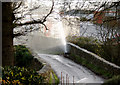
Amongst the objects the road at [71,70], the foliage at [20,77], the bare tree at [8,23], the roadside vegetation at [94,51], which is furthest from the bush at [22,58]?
the foliage at [20,77]

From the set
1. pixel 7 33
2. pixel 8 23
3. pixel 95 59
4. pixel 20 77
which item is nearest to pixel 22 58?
pixel 7 33

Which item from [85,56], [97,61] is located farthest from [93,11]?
[85,56]

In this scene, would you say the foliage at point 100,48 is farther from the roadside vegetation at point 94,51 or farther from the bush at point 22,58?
the bush at point 22,58

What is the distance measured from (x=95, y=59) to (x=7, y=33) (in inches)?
72.6

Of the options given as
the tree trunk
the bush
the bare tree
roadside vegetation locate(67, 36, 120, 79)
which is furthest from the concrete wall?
the tree trunk

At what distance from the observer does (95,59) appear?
3533 mm

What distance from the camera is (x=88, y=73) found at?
3102mm

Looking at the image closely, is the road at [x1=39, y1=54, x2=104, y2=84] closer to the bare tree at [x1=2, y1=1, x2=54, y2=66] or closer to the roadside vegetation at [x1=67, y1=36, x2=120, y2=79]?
the roadside vegetation at [x1=67, y1=36, x2=120, y2=79]

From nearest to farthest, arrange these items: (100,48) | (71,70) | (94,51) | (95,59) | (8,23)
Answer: (8,23), (71,70), (95,59), (100,48), (94,51)

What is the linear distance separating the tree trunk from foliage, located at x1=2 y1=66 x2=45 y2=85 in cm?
71

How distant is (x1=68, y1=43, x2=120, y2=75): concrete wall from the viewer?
114 inches

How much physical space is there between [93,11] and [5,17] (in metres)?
1.28

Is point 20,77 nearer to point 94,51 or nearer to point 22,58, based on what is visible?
point 22,58

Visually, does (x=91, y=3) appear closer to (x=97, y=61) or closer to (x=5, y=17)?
(x=5, y=17)
